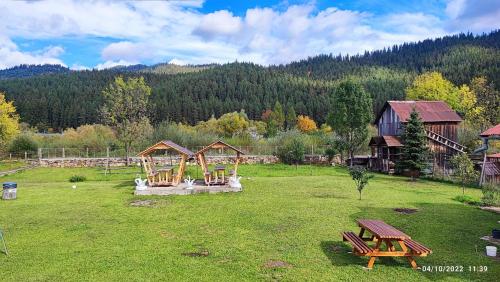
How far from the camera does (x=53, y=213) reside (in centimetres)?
1633

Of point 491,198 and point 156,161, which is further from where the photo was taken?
point 156,161

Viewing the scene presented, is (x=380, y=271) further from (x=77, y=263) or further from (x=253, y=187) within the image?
(x=253, y=187)

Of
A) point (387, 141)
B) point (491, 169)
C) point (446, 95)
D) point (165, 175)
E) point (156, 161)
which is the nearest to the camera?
point (165, 175)

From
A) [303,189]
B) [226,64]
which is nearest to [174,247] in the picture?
[303,189]

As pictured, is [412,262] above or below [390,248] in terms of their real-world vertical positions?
below

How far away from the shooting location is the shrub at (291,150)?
1594 inches

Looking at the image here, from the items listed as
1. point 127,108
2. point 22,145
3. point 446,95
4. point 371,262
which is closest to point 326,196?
point 371,262

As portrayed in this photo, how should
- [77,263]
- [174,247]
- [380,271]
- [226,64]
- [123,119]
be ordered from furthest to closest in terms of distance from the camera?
[226,64], [123,119], [174,247], [77,263], [380,271]

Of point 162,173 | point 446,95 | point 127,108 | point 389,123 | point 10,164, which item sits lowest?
point 10,164

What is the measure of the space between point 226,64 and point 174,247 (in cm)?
16636

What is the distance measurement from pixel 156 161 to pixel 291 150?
563 inches

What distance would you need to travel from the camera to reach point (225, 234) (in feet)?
41.9

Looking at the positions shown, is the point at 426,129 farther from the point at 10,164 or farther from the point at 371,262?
the point at 10,164

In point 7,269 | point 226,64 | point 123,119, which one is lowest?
point 7,269
